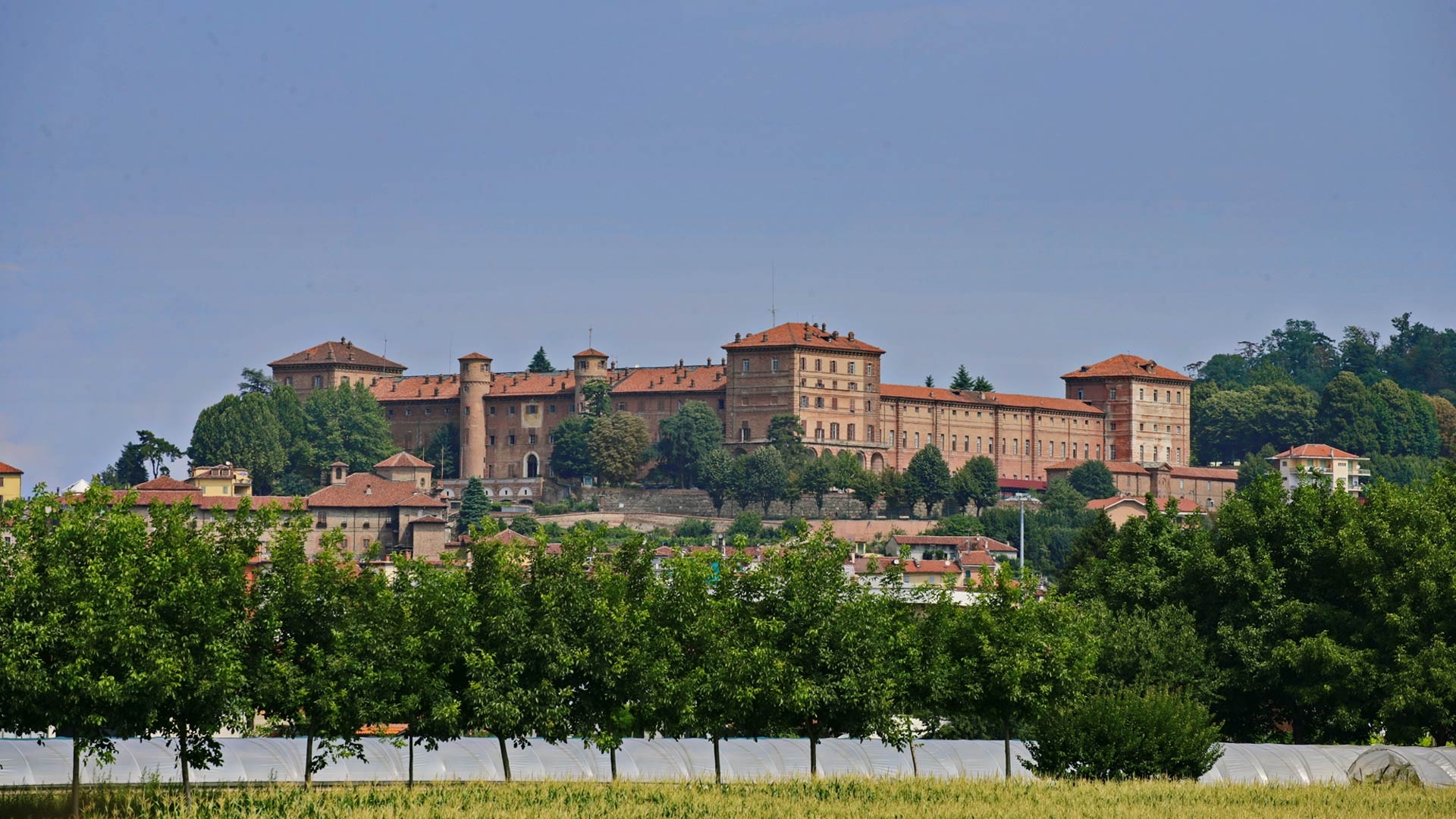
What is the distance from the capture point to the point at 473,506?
117 m

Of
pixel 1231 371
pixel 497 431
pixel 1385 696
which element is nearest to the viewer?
pixel 1385 696

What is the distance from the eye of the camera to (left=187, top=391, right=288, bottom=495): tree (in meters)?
125

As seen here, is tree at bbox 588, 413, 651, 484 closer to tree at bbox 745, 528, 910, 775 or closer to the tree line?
the tree line

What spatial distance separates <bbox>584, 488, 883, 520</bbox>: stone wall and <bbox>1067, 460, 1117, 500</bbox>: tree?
13.6 meters

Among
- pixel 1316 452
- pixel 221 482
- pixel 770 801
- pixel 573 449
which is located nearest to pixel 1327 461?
pixel 1316 452

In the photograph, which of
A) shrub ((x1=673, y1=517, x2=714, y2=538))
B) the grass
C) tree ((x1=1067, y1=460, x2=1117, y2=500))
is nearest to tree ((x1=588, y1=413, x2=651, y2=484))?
shrub ((x1=673, y1=517, x2=714, y2=538))

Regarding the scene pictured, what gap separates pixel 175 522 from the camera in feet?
109

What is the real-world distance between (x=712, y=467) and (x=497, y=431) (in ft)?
56.5

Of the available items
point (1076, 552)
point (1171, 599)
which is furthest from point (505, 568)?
point (1076, 552)

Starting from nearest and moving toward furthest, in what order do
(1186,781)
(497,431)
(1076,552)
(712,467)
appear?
1. (1186,781)
2. (1076,552)
3. (712,467)
4. (497,431)

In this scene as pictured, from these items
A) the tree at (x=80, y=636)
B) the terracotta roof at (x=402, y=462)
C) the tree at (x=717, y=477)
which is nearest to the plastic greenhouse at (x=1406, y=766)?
the tree at (x=80, y=636)

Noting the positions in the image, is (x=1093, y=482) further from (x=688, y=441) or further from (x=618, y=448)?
(x=618, y=448)

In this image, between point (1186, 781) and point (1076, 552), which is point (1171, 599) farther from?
point (1076, 552)

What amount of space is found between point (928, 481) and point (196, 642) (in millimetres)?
91224
